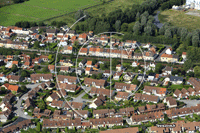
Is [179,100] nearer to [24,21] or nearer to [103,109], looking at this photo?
[103,109]

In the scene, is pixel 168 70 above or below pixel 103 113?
above

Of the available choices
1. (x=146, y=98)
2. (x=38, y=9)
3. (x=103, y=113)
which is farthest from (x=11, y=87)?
(x=38, y=9)

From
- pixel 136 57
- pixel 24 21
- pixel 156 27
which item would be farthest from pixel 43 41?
pixel 156 27

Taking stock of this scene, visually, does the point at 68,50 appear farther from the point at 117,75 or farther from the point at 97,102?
the point at 97,102

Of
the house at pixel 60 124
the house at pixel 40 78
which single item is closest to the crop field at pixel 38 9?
the house at pixel 40 78

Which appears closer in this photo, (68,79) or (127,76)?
(68,79)

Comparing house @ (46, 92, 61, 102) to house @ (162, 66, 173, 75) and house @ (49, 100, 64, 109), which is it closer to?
house @ (49, 100, 64, 109)

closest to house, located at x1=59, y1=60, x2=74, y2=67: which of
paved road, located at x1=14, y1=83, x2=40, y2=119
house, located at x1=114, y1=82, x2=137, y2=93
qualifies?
paved road, located at x1=14, y1=83, x2=40, y2=119
